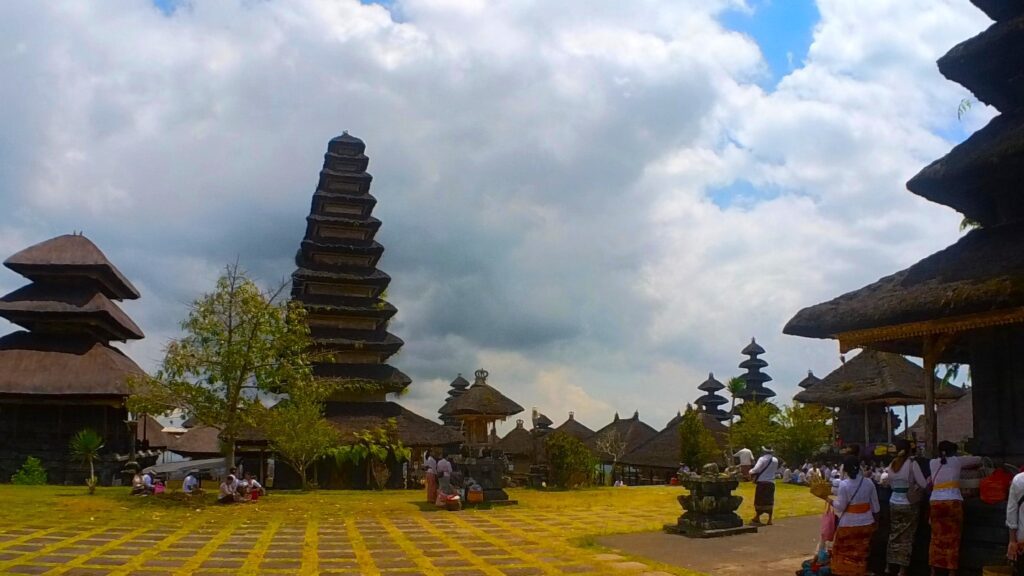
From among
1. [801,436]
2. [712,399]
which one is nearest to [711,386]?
[712,399]

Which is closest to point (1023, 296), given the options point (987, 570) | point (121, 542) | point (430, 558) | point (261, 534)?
point (987, 570)

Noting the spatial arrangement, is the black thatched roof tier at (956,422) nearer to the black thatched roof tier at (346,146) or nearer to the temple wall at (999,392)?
the temple wall at (999,392)

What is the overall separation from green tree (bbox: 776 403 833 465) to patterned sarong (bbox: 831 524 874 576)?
30164mm

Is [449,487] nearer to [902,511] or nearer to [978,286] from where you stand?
[902,511]

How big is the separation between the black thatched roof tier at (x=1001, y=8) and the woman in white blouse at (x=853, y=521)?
8216 mm

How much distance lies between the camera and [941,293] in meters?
10.5

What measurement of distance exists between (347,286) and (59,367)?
461 inches

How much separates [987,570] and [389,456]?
1046 inches

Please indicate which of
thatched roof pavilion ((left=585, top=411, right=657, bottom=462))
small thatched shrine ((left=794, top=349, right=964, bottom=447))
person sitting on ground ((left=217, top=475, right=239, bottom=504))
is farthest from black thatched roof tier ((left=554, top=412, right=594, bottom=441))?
person sitting on ground ((left=217, top=475, right=239, bottom=504))

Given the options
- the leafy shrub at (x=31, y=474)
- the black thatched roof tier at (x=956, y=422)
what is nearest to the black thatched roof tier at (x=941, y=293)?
the black thatched roof tier at (x=956, y=422)

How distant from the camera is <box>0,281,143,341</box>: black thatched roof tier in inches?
1255

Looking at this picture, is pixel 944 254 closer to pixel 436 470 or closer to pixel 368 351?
pixel 436 470

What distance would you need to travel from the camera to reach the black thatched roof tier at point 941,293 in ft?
32.7

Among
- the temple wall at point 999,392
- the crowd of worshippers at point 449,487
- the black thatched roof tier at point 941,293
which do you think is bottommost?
the crowd of worshippers at point 449,487
